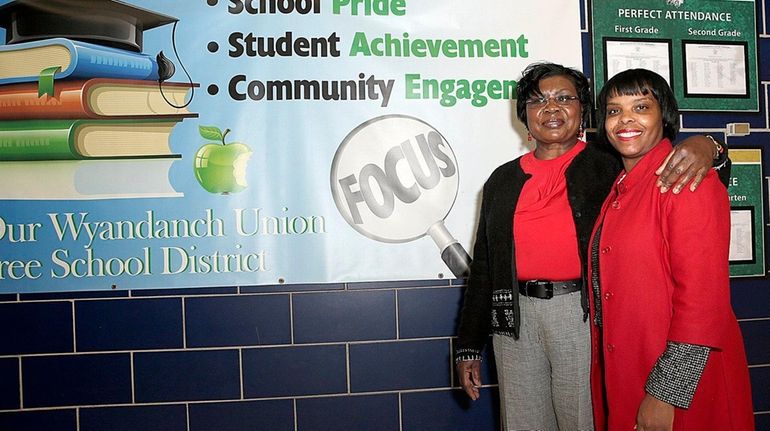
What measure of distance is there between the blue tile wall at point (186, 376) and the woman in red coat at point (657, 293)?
4.09ft

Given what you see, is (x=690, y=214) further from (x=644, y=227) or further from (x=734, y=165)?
(x=734, y=165)

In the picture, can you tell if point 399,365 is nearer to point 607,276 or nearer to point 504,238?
point 504,238

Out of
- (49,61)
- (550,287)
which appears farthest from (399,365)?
(49,61)

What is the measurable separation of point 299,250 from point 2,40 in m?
1.18

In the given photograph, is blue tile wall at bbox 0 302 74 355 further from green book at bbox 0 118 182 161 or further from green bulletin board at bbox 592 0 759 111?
green bulletin board at bbox 592 0 759 111

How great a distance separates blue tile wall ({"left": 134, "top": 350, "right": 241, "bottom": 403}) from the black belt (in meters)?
1.09

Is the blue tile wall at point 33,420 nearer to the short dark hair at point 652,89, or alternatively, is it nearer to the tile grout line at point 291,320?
the tile grout line at point 291,320

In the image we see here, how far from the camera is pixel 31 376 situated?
2.06 m

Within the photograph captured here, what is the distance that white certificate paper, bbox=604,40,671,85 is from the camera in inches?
86.7

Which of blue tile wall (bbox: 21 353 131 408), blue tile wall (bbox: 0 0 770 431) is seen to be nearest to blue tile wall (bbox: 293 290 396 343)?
blue tile wall (bbox: 0 0 770 431)

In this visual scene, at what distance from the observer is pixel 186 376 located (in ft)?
6.87

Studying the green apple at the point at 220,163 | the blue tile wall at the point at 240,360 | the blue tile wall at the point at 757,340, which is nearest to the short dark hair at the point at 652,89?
the blue tile wall at the point at 240,360

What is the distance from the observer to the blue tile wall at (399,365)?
2.14 meters

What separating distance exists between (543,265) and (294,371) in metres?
1.02
